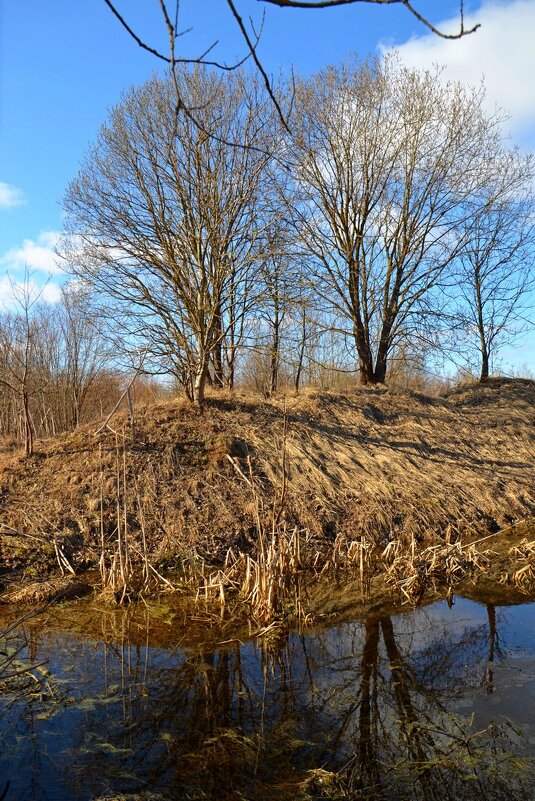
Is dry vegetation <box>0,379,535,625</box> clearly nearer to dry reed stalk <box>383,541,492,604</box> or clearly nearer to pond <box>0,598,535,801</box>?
dry reed stalk <box>383,541,492,604</box>

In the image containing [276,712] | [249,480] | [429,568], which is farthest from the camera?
[249,480]

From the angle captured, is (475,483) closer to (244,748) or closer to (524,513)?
(524,513)

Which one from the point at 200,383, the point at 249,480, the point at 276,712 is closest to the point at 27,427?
the point at 200,383

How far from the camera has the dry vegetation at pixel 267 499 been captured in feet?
23.6

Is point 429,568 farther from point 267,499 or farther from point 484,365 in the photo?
point 484,365

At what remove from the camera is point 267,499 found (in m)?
9.95

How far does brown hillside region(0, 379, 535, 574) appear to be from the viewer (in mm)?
8766

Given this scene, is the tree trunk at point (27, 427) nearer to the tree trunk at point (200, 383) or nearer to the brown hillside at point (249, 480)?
the brown hillside at point (249, 480)

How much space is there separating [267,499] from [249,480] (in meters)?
0.63

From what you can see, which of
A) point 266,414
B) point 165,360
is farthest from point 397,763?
point 165,360

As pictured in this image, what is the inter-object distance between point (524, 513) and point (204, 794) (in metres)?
9.12

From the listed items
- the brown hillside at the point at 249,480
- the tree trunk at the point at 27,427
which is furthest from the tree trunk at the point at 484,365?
the tree trunk at the point at 27,427

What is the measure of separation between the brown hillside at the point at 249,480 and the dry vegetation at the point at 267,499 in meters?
0.03

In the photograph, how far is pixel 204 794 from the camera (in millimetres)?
3424
